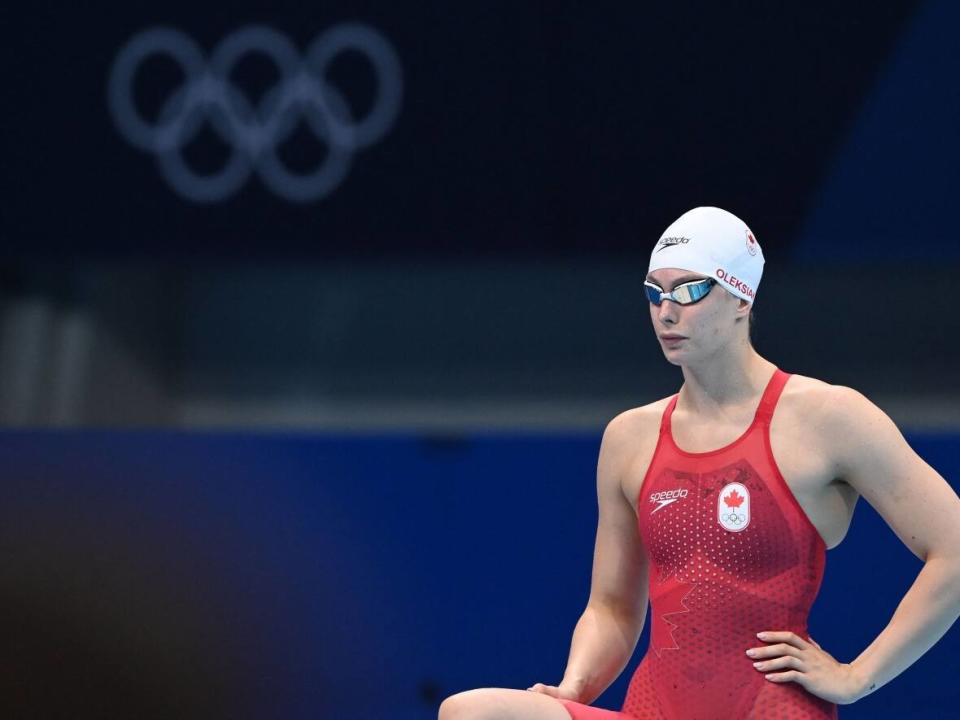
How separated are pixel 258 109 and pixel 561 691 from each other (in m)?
3.85

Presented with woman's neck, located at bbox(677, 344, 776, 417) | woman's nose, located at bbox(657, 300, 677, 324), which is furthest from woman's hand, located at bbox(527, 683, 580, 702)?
woman's nose, located at bbox(657, 300, 677, 324)

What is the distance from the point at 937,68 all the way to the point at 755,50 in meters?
0.74

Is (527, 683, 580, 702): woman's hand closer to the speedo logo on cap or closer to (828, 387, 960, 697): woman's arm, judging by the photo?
(828, 387, 960, 697): woman's arm

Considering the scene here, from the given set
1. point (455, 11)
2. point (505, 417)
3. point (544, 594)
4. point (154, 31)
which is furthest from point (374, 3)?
point (544, 594)

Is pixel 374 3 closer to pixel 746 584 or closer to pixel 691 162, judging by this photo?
pixel 691 162

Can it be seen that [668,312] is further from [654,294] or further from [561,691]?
[561,691]

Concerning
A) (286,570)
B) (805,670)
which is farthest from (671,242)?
(286,570)

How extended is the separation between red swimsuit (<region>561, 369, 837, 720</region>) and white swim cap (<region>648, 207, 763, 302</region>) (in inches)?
10.3

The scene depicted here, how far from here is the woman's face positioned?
10.5 ft

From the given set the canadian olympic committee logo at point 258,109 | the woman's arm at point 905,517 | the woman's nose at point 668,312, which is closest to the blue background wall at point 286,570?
the canadian olympic committee logo at point 258,109

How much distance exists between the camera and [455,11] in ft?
20.9

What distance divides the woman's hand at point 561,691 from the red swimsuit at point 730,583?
0.25 feet

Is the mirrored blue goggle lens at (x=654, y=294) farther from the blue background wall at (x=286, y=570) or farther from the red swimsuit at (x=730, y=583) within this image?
the blue background wall at (x=286, y=570)

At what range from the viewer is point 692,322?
320 cm
